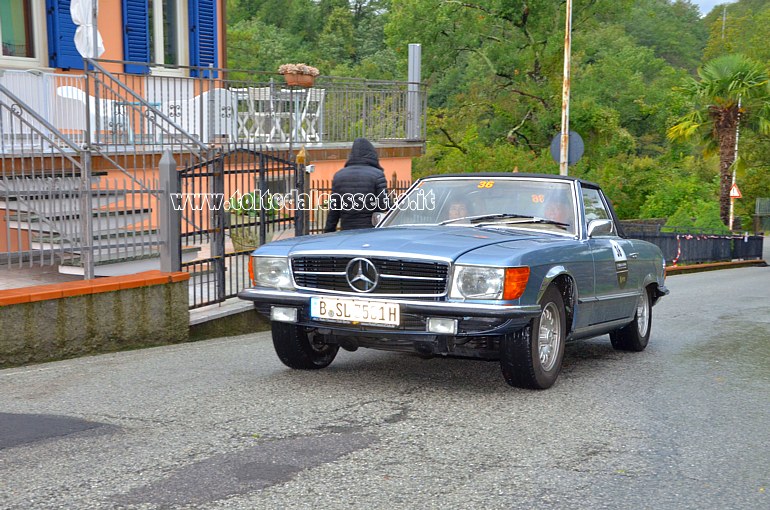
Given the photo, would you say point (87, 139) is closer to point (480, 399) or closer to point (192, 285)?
point (192, 285)

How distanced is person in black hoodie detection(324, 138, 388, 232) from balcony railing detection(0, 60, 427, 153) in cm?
271

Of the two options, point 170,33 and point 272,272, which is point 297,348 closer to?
point 272,272

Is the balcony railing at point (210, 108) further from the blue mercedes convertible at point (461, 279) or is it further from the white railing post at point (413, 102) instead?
the blue mercedes convertible at point (461, 279)

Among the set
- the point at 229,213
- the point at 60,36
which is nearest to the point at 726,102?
the point at 60,36

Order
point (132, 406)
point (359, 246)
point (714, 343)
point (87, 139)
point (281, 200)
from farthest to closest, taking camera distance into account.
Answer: point (87, 139), point (281, 200), point (714, 343), point (359, 246), point (132, 406)

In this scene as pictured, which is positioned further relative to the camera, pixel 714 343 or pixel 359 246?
pixel 714 343

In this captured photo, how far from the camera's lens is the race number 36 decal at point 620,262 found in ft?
26.7

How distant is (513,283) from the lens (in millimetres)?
6180

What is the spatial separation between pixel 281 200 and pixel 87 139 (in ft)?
12.3

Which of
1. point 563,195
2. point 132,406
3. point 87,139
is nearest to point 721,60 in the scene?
point 87,139

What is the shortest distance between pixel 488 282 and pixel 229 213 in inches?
A: 186

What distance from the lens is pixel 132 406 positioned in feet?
19.9

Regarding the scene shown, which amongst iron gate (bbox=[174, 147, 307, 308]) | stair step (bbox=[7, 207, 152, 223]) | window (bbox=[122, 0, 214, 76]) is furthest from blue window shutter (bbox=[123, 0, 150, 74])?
stair step (bbox=[7, 207, 152, 223])

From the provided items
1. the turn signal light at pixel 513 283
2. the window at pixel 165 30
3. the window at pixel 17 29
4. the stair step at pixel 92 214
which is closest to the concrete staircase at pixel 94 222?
the stair step at pixel 92 214
